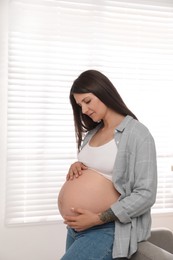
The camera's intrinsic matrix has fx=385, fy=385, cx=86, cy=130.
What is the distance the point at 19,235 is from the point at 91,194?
1.06 metres

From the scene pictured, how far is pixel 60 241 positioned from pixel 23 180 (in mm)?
486

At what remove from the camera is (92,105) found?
165 centimetres

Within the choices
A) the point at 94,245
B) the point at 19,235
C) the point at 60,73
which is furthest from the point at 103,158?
the point at 19,235

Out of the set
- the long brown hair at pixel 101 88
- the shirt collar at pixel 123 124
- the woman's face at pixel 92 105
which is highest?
the long brown hair at pixel 101 88

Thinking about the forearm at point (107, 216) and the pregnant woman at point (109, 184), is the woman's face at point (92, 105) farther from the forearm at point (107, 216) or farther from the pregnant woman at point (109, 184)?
the forearm at point (107, 216)

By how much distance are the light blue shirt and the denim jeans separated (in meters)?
0.03

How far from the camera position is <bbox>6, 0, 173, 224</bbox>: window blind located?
2383mm

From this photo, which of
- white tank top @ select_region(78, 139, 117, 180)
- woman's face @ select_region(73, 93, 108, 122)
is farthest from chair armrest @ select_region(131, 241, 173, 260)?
woman's face @ select_region(73, 93, 108, 122)

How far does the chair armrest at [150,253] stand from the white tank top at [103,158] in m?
0.30

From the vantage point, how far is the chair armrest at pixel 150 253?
54.7 inches

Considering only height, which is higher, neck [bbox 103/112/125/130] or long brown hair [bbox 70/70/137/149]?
long brown hair [bbox 70/70/137/149]

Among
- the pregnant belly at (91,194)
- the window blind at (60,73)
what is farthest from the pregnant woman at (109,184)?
the window blind at (60,73)

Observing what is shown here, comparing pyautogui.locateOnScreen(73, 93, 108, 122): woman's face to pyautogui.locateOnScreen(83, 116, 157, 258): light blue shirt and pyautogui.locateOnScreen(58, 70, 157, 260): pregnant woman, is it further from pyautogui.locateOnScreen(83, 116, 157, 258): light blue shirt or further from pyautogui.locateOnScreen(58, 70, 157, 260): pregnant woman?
pyautogui.locateOnScreen(83, 116, 157, 258): light blue shirt

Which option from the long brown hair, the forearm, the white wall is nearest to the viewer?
the forearm
